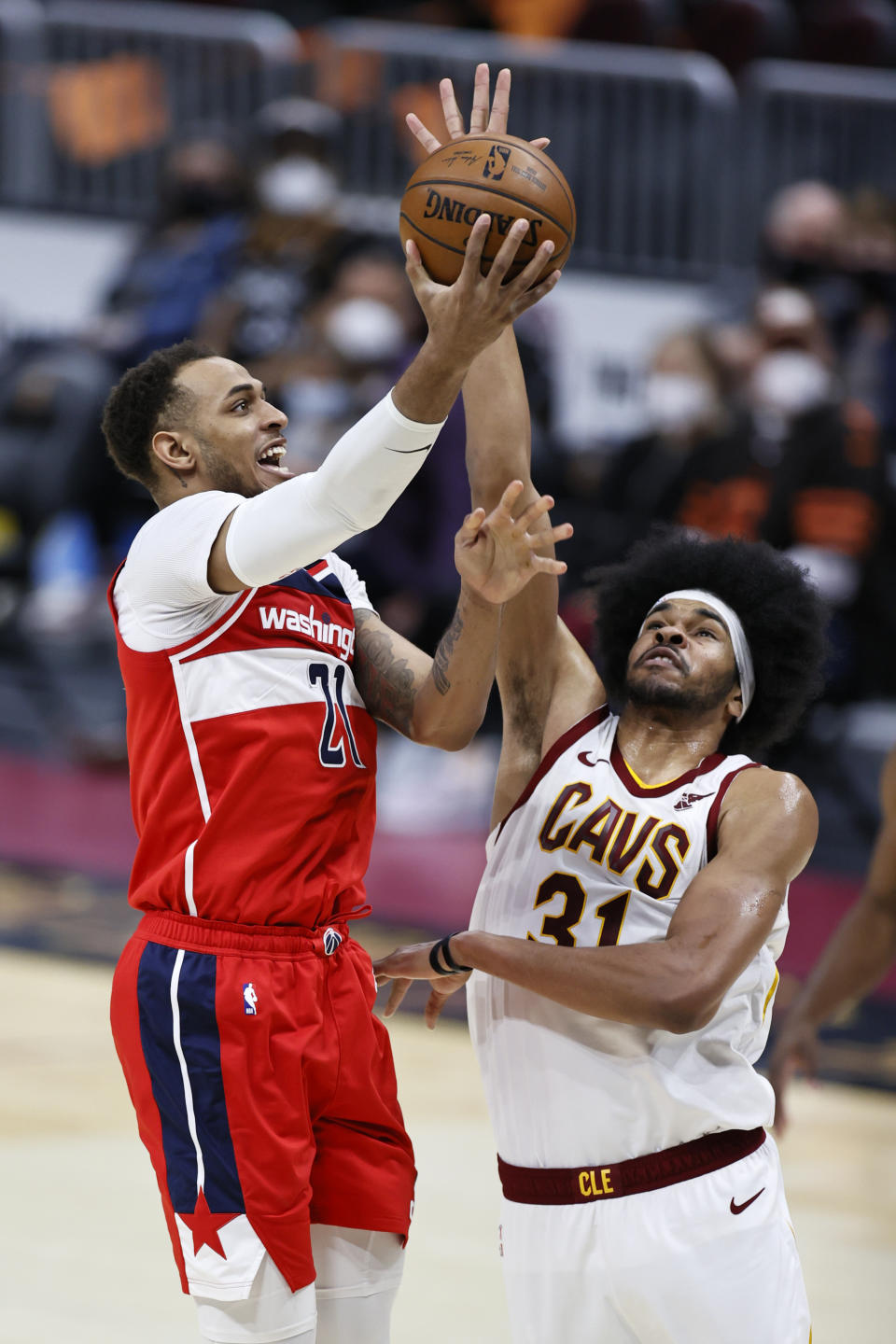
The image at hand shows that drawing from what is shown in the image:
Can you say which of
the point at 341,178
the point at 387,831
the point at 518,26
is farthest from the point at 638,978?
the point at 518,26

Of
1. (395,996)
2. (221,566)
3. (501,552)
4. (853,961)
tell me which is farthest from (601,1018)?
(853,961)

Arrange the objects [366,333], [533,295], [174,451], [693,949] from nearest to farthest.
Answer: [533,295] → [693,949] → [174,451] → [366,333]

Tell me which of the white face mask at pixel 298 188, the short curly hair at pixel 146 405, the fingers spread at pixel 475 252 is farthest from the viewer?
the white face mask at pixel 298 188

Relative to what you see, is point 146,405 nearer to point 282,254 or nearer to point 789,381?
point 789,381

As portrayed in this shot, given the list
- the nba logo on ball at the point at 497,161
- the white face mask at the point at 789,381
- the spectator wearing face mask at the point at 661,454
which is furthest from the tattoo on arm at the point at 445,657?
the white face mask at the point at 789,381

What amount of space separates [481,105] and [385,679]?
1.02m

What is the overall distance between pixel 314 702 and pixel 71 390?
26.8ft

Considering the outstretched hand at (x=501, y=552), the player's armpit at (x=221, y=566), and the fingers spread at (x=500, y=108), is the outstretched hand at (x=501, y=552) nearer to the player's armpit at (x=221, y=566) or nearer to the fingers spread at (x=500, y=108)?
the player's armpit at (x=221, y=566)

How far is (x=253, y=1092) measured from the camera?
3035 mm

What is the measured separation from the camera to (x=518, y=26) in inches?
481

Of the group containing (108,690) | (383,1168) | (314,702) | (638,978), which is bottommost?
(108,690)

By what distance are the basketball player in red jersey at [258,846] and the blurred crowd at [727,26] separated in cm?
943

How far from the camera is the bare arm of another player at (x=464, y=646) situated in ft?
9.68

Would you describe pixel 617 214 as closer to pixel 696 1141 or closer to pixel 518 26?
pixel 518 26
